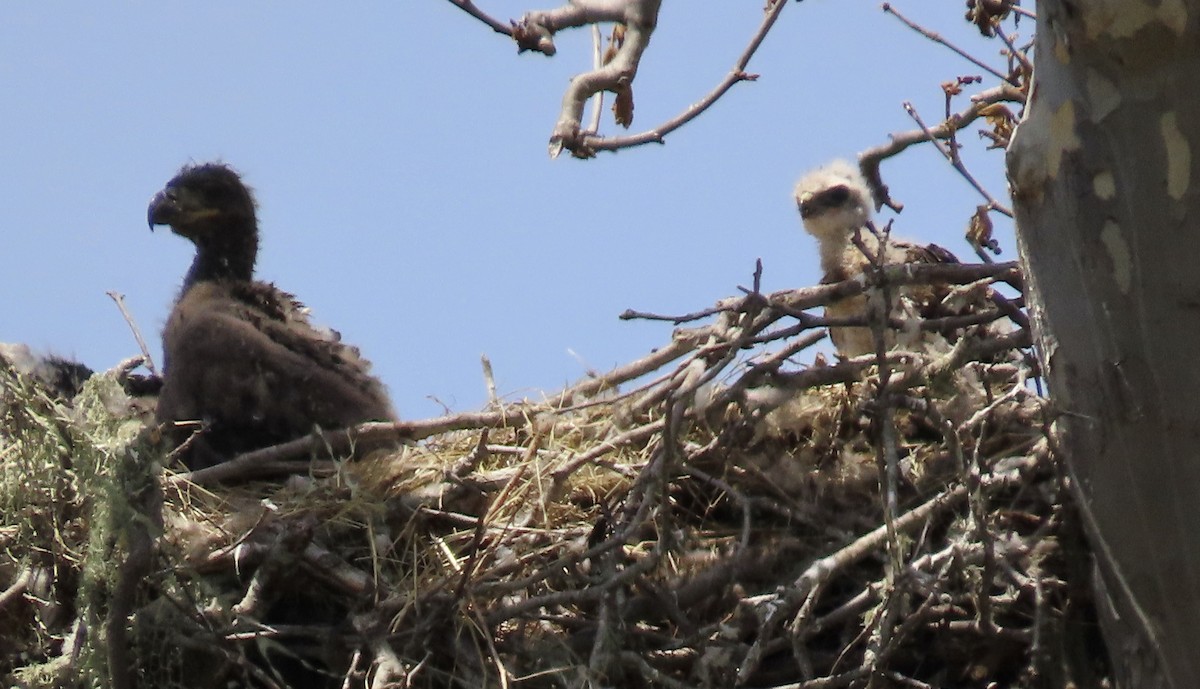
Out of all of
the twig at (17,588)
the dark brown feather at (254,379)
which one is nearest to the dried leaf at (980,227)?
the dark brown feather at (254,379)

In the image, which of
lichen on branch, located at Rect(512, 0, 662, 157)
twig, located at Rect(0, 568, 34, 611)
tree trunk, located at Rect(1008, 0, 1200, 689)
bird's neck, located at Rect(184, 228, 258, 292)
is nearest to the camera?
tree trunk, located at Rect(1008, 0, 1200, 689)

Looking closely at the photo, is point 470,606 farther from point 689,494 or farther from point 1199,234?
point 1199,234

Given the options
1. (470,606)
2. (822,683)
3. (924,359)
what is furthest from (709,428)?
(822,683)

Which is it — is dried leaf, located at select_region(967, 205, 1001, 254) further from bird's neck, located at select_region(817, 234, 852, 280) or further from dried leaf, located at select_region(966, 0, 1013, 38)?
bird's neck, located at select_region(817, 234, 852, 280)

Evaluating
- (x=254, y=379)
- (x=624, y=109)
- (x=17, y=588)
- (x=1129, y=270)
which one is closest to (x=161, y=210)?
(x=254, y=379)

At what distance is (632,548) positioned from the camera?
466 centimetres

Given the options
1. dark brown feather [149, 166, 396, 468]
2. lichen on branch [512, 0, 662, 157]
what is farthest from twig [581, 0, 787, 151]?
dark brown feather [149, 166, 396, 468]

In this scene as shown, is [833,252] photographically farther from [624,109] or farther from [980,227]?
[624,109]

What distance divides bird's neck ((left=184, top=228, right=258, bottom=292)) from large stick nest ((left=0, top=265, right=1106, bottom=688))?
161 centimetres

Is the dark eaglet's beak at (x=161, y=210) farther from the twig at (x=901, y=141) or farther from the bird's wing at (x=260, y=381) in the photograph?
the twig at (x=901, y=141)

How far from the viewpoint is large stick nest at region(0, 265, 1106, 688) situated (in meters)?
3.97

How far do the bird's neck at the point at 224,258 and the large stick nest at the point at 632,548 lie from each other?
5.28 ft

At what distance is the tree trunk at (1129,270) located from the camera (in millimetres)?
2938

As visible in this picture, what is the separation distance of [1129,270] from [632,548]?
208cm
